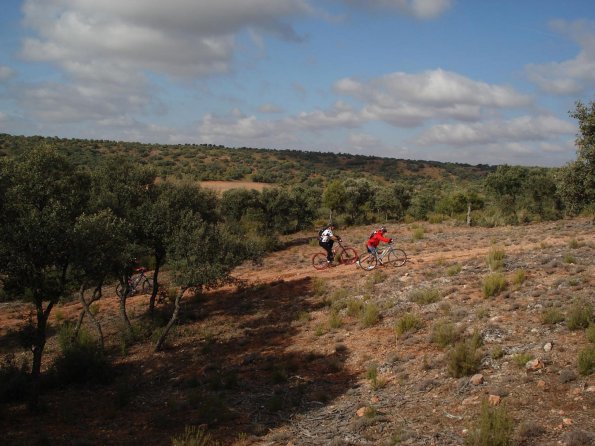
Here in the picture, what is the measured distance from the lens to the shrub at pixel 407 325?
13914 mm

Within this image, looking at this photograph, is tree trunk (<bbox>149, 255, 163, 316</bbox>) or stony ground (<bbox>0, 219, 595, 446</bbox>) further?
tree trunk (<bbox>149, 255, 163, 316</bbox>)

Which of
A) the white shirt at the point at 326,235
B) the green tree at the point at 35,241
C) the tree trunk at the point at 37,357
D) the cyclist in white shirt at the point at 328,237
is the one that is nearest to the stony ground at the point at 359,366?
the tree trunk at the point at 37,357

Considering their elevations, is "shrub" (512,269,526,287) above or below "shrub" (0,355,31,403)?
above

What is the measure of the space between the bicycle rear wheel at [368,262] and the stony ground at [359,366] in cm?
59

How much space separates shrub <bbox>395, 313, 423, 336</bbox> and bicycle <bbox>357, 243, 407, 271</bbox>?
6.85 metres

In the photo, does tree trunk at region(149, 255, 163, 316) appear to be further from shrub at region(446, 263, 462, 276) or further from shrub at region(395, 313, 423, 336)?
shrub at region(446, 263, 462, 276)

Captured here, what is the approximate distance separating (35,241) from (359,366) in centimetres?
881

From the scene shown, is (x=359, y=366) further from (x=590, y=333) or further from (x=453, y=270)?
(x=453, y=270)

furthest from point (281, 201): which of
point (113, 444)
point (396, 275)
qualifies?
point (113, 444)

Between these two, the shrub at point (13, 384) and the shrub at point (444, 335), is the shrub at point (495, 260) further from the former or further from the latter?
the shrub at point (13, 384)

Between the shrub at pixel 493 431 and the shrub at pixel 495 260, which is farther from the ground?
the shrub at pixel 495 260

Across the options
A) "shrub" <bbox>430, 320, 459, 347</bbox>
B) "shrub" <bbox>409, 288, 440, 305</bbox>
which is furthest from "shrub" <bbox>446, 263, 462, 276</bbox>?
"shrub" <bbox>430, 320, 459, 347</bbox>

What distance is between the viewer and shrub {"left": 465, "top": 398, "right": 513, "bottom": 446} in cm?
725

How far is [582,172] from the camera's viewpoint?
43.2ft
